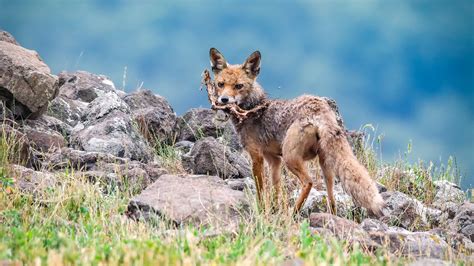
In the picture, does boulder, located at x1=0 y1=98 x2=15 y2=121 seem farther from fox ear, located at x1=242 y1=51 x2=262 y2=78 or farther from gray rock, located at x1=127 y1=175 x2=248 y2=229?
gray rock, located at x1=127 y1=175 x2=248 y2=229

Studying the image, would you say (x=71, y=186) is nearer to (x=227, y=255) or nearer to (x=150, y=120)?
(x=227, y=255)

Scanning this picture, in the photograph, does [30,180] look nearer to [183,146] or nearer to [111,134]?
[111,134]

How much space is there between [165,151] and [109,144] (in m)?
1.73

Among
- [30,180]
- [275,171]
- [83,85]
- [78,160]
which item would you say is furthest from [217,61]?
[83,85]

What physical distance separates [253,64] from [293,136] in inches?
81.1

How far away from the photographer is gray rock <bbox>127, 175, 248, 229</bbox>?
26.9 ft

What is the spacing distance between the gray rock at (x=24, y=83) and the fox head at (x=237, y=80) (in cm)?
435

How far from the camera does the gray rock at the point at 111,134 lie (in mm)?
13836

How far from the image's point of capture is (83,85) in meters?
18.8

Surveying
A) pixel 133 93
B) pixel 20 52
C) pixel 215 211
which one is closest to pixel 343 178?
pixel 215 211

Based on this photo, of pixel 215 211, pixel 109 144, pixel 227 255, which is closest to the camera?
pixel 227 255

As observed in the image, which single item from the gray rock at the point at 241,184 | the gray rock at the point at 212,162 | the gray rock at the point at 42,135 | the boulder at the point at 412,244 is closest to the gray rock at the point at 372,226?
the boulder at the point at 412,244

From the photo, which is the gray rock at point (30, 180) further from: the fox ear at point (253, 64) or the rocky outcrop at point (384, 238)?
the rocky outcrop at point (384, 238)

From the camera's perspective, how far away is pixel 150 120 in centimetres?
1582
